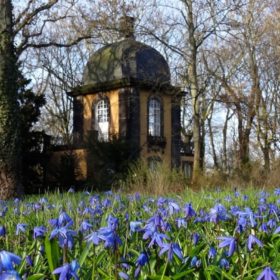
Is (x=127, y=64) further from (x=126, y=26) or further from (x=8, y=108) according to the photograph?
(x=8, y=108)

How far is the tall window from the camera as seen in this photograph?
34250 mm

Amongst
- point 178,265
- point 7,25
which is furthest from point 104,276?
point 7,25

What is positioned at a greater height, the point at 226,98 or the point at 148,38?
the point at 148,38

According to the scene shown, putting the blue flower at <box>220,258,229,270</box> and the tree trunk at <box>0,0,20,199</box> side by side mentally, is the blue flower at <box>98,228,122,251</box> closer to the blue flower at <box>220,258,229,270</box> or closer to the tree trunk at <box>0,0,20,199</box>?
the blue flower at <box>220,258,229,270</box>

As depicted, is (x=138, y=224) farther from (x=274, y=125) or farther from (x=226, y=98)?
(x=274, y=125)

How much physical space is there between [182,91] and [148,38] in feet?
17.8

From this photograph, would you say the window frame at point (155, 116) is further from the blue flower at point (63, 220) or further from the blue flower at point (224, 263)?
the blue flower at point (224, 263)

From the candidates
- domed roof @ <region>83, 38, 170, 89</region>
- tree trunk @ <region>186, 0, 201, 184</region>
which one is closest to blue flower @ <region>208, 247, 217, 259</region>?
tree trunk @ <region>186, 0, 201, 184</region>

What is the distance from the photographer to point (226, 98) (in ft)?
86.8

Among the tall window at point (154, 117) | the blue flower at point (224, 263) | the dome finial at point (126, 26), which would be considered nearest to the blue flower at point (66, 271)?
the blue flower at point (224, 263)

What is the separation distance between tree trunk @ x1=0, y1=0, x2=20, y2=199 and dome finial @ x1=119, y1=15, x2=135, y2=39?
648cm

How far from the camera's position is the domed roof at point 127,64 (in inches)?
1281

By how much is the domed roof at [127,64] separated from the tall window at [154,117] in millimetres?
1885

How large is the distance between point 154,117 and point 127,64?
13.4 ft
